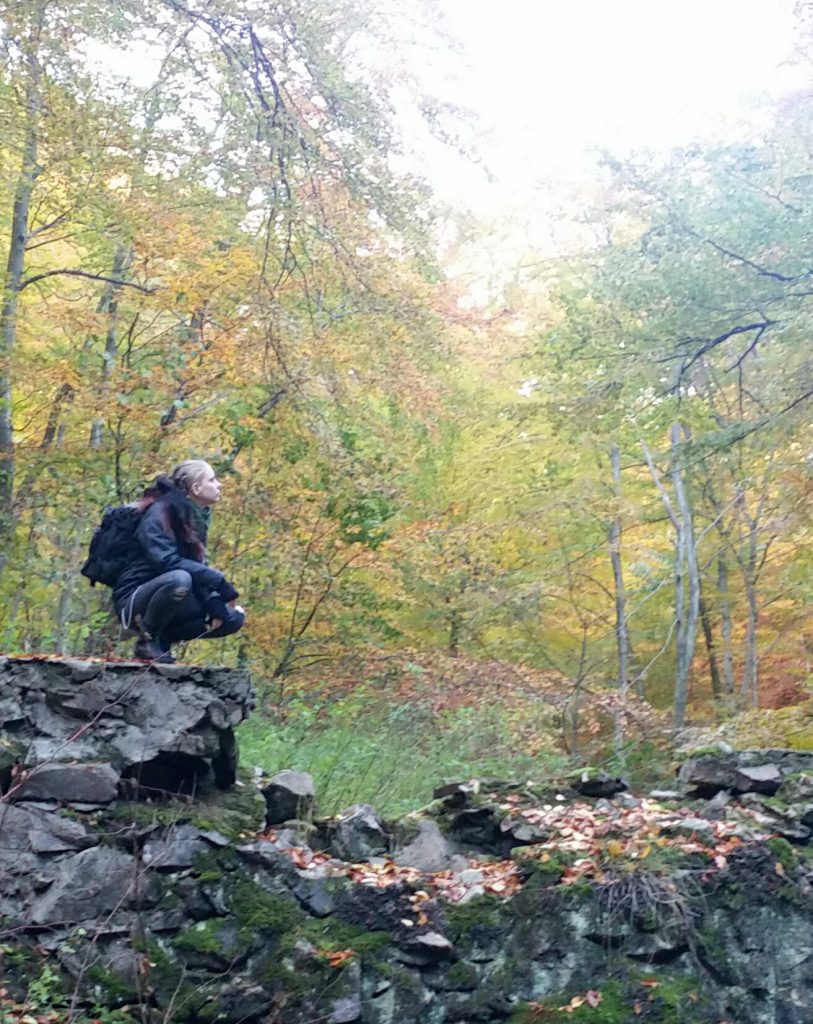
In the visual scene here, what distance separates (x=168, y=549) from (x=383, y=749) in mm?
3255

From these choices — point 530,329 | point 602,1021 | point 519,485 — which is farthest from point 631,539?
point 602,1021

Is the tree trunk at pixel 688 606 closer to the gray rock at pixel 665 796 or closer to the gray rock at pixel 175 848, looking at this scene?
the gray rock at pixel 665 796

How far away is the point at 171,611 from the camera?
4.91 metres

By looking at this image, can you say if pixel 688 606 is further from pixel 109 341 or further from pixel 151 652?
pixel 151 652

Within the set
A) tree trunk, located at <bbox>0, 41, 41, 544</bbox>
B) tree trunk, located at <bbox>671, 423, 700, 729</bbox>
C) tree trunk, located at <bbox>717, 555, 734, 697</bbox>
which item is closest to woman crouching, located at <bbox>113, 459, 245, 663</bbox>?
tree trunk, located at <bbox>0, 41, 41, 544</bbox>

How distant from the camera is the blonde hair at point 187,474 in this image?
198 inches

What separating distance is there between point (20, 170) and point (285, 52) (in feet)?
15.1

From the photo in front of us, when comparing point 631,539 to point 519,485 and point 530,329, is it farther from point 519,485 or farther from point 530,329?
point 530,329

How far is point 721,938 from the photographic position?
191 inches

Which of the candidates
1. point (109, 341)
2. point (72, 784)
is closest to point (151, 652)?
point (72, 784)

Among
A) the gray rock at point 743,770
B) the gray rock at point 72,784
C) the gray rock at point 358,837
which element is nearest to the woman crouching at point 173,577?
the gray rock at point 72,784

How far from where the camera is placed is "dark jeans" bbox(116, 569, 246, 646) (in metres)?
4.84

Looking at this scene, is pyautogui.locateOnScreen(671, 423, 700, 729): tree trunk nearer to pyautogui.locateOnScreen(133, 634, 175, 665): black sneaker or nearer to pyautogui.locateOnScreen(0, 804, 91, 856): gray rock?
pyautogui.locateOnScreen(133, 634, 175, 665): black sneaker

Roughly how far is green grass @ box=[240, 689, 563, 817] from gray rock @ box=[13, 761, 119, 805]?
63.6 inches
